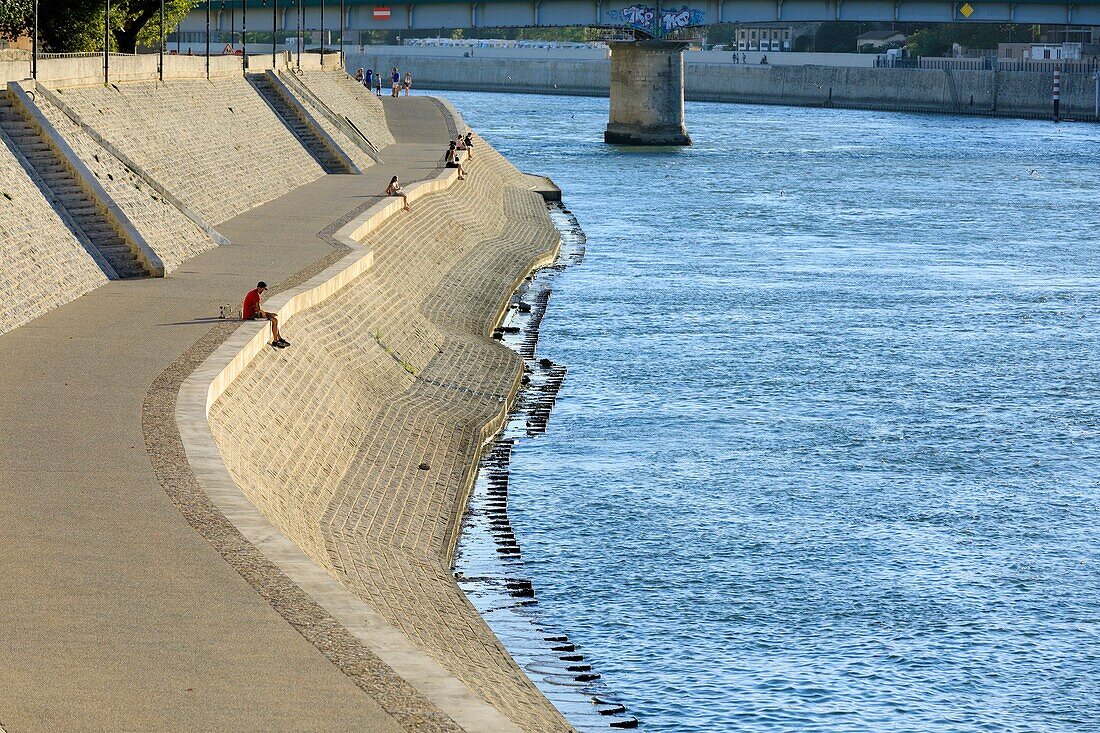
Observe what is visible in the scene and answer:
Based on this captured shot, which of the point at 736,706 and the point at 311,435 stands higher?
the point at 311,435

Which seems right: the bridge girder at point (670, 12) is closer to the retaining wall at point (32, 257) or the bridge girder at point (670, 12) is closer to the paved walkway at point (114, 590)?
the retaining wall at point (32, 257)

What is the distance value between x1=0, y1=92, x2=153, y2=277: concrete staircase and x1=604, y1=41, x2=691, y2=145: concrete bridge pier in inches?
2403

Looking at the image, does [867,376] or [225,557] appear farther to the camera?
[867,376]

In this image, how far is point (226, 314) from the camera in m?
24.4

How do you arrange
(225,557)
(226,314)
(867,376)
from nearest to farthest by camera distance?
(225,557), (226,314), (867,376)

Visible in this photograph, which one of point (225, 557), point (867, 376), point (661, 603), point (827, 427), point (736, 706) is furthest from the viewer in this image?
point (867, 376)

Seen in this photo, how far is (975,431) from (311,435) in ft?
36.8

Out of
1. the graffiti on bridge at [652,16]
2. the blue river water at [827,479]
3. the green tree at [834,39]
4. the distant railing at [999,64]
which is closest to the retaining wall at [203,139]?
the blue river water at [827,479]

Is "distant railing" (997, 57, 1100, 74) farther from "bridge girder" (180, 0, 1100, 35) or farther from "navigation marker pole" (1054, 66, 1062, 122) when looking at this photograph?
"bridge girder" (180, 0, 1100, 35)

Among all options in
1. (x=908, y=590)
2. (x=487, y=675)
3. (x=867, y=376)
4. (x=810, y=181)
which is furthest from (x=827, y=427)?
(x=810, y=181)

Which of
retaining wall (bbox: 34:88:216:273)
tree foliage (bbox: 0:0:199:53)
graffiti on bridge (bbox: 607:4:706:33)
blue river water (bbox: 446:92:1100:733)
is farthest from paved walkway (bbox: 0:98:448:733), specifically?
graffiti on bridge (bbox: 607:4:706:33)

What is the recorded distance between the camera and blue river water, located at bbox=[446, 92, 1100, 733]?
1677 cm

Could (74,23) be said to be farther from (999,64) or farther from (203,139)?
(999,64)

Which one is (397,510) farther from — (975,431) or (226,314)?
(975,431)
